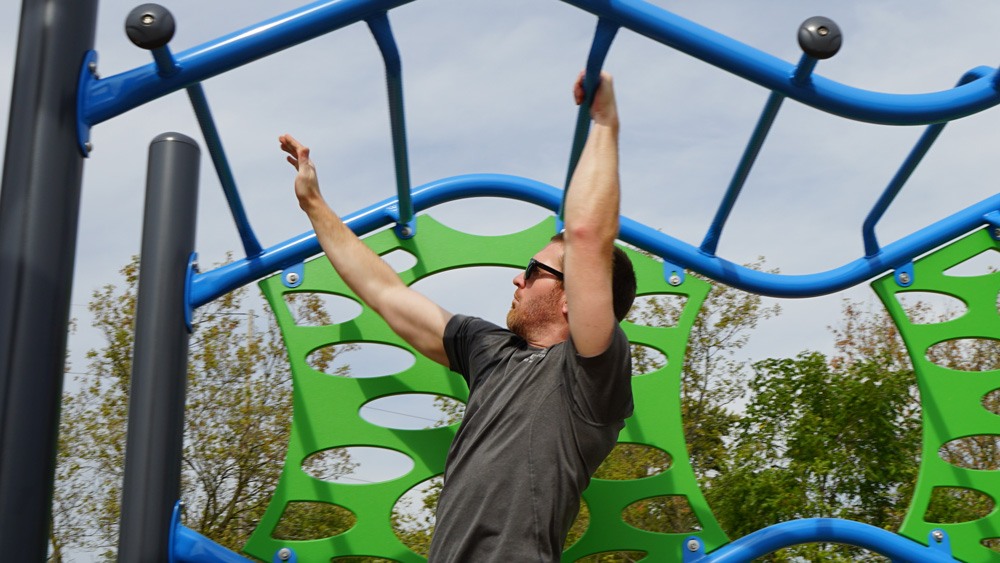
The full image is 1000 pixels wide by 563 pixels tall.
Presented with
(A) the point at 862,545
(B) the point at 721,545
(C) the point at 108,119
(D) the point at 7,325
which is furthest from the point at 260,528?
(A) the point at 862,545

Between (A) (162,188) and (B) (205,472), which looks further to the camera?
(B) (205,472)

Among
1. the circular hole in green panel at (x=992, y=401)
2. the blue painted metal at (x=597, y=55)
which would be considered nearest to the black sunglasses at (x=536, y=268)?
the blue painted metal at (x=597, y=55)

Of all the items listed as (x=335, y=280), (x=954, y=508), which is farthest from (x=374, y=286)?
(x=954, y=508)

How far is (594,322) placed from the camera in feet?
5.55

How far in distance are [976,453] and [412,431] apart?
30.2 feet

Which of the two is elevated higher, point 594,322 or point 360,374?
point 360,374

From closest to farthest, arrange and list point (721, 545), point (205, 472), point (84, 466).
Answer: point (721, 545), point (205, 472), point (84, 466)

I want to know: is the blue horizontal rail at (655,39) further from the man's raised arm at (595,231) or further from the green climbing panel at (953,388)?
the green climbing panel at (953,388)

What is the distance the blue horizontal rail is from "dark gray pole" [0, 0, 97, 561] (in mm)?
92

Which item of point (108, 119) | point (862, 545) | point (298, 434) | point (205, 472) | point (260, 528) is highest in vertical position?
point (205, 472)

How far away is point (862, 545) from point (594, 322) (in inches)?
45.4

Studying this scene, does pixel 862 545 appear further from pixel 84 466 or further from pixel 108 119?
pixel 84 466

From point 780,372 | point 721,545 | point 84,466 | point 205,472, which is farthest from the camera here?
point 780,372

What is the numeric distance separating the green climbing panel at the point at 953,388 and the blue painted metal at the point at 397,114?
4.65ft
